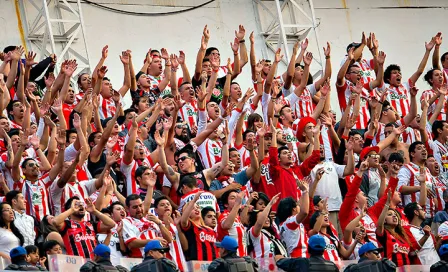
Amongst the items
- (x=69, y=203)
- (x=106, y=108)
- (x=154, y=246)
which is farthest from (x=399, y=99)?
(x=154, y=246)

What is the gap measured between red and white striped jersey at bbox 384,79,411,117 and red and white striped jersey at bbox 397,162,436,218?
2160mm

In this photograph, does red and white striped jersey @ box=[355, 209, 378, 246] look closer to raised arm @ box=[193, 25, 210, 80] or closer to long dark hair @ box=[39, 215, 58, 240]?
long dark hair @ box=[39, 215, 58, 240]

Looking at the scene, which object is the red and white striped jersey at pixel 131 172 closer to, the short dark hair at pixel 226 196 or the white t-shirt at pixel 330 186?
the short dark hair at pixel 226 196

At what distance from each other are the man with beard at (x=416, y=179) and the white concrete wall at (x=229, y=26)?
4.66m

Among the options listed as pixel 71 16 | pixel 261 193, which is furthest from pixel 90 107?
pixel 71 16

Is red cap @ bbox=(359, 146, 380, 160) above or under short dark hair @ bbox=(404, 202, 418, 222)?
above

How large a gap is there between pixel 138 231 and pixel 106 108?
3985 mm

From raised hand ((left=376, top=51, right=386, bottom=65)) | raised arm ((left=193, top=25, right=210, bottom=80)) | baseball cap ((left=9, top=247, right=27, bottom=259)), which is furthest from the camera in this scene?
raised hand ((left=376, top=51, right=386, bottom=65))

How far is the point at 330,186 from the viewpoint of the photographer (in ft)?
52.7

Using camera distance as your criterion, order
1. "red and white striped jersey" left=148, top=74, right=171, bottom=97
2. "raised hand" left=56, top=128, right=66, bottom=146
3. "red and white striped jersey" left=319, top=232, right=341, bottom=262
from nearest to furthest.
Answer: "red and white striped jersey" left=319, top=232, right=341, bottom=262 → "raised hand" left=56, top=128, right=66, bottom=146 → "red and white striped jersey" left=148, top=74, right=171, bottom=97

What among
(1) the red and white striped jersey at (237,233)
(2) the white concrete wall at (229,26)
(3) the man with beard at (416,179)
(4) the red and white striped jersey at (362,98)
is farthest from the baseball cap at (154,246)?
(2) the white concrete wall at (229,26)

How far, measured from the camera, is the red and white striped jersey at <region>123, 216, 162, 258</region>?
13648 mm

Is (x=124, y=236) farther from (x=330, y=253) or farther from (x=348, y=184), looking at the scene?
(x=348, y=184)

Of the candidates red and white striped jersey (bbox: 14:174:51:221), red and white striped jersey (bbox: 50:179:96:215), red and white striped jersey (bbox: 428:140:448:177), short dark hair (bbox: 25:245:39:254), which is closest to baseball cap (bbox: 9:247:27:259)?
short dark hair (bbox: 25:245:39:254)
